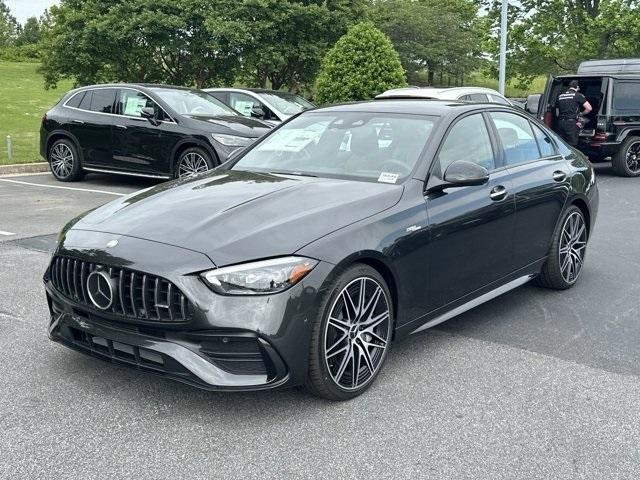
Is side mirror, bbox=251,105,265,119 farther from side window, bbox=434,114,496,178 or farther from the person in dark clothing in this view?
side window, bbox=434,114,496,178

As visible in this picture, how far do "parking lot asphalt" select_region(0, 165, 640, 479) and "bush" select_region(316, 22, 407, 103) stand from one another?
1233 cm

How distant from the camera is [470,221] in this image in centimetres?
440

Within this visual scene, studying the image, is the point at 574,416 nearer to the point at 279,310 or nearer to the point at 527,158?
the point at 279,310

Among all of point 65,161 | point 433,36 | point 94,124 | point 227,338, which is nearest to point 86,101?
point 94,124

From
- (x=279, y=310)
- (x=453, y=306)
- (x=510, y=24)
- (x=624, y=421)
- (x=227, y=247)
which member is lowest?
(x=624, y=421)

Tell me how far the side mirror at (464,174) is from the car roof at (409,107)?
1.87 ft

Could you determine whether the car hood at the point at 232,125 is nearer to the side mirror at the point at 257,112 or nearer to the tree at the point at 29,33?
the side mirror at the point at 257,112

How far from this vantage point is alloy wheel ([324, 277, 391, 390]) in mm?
3549

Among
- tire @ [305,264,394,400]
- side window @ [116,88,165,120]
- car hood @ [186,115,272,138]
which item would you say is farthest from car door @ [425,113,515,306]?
side window @ [116,88,165,120]

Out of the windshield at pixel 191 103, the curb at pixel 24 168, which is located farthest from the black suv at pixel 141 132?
the curb at pixel 24 168

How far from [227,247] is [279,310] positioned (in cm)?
39

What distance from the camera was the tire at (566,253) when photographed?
5.54 m

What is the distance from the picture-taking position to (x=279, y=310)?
3268 millimetres

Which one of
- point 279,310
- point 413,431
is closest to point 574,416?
point 413,431
